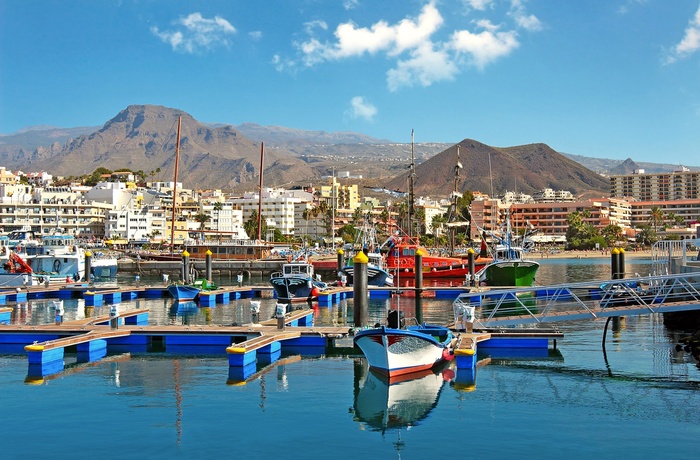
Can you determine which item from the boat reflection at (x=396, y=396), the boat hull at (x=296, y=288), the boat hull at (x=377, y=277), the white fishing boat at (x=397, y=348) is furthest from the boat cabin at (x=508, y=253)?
the white fishing boat at (x=397, y=348)

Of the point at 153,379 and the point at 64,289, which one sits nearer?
the point at 153,379

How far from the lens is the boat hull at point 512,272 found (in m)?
65.6

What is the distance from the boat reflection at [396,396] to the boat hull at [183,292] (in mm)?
29952

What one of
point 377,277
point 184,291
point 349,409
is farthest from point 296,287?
point 349,409

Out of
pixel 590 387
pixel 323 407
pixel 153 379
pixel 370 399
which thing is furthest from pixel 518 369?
pixel 153 379

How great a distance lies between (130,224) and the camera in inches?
6339

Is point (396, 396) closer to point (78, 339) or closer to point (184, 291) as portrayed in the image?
point (78, 339)

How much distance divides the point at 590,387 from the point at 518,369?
3.55 m

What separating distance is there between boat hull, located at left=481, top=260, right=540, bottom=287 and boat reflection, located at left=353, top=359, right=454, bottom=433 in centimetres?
3827

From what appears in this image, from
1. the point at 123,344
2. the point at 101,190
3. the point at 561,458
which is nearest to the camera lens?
the point at 561,458

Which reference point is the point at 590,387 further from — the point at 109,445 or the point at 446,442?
the point at 109,445

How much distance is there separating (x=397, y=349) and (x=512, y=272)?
4128cm

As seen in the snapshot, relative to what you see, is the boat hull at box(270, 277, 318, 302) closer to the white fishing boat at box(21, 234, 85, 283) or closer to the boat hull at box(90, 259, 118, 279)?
the white fishing boat at box(21, 234, 85, 283)

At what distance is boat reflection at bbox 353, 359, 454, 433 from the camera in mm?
21750
